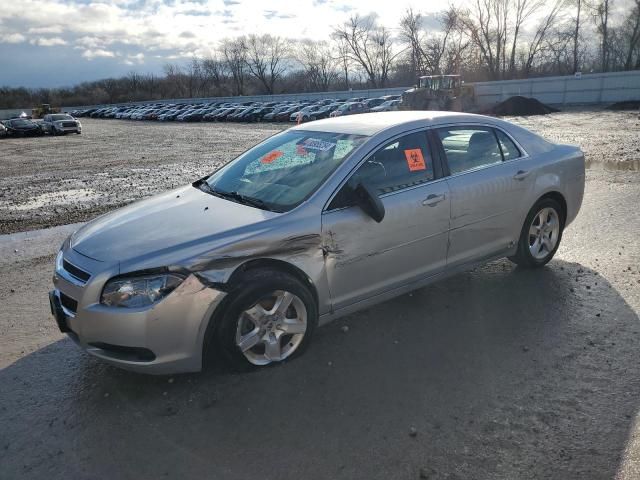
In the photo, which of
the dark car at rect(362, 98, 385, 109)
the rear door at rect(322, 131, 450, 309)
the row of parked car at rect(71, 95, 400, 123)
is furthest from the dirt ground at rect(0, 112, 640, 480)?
the dark car at rect(362, 98, 385, 109)

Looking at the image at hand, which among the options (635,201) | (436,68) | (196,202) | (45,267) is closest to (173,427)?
(196,202)

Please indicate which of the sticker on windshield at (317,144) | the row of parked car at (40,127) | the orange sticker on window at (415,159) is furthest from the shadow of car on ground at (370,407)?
the row of parked car at (40,127)

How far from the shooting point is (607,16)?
2633 inches

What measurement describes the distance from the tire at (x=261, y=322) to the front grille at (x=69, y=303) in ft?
2.76

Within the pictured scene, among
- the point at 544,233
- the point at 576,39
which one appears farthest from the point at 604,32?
the point at 544,233

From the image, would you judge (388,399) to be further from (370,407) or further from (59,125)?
(59,125)

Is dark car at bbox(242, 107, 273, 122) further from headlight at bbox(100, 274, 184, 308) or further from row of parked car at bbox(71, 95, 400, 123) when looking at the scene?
headlight at bbox(100, 274, 184, 308)

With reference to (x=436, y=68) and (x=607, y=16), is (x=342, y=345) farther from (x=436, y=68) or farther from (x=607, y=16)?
(x=436, y=68)

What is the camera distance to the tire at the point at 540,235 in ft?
16.0

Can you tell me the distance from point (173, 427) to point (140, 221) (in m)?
1.49

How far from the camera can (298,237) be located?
11.3 ft

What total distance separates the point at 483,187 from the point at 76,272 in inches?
127

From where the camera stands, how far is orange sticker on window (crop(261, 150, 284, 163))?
4.32 metres

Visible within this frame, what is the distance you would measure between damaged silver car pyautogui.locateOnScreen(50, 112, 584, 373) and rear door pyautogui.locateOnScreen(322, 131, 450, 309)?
0.01 meters
